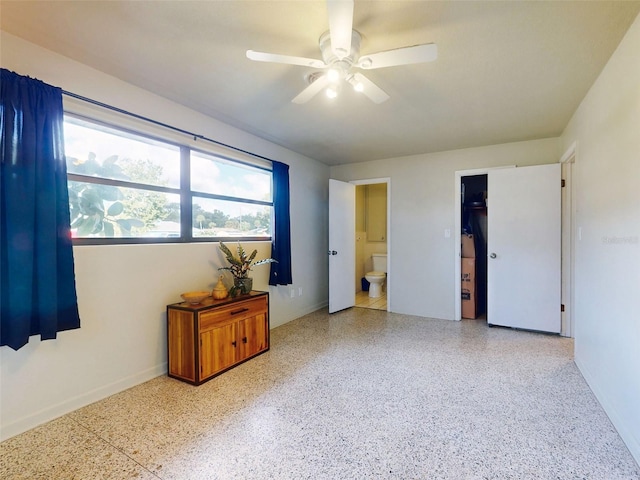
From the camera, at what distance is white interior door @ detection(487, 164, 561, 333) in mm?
3492

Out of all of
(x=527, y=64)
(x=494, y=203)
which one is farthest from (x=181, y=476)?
(x=494, y=203)

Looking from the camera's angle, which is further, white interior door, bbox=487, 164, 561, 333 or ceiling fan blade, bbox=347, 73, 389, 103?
white interior door, bbox=487, 164, 561, 333

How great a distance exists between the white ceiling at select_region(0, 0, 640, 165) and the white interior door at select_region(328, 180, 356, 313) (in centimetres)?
155

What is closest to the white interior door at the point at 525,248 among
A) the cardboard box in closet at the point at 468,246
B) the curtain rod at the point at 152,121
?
the cardboard box in closet at the point at 468,246

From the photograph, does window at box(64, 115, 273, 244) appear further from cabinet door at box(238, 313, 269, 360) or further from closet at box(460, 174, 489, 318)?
closet at box(460, 174, 489, 318)

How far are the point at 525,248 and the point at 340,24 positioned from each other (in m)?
3.43

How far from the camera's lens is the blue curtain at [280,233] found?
12.1ft

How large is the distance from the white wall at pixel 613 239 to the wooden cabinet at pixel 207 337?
264cm

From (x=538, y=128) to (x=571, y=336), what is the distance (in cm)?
235

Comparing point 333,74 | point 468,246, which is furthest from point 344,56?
point 468,246

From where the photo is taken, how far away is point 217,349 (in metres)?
2.51

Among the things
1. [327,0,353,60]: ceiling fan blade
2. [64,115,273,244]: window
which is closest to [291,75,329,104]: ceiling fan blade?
[327,0,353,60]: ceiling fan blade

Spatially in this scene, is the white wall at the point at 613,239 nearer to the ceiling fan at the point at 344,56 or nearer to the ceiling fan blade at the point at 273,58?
the ceiling fan at the point at 344,56

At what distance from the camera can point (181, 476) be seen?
146cm
